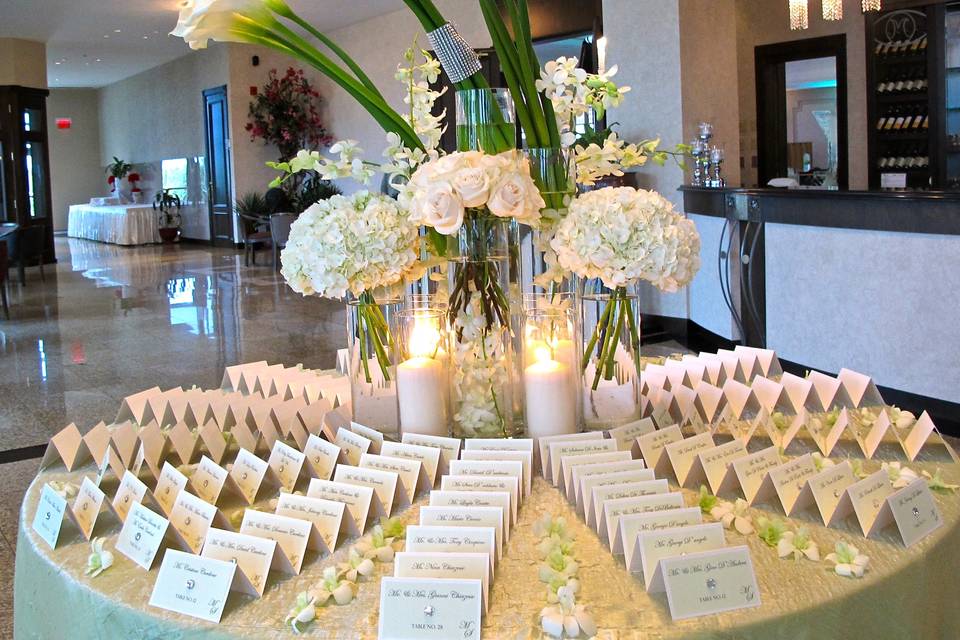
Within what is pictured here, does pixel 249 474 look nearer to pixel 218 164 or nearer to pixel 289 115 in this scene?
pixel 289 115

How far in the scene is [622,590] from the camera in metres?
1.27

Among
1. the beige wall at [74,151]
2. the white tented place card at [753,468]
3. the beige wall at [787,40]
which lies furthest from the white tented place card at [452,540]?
the beige wall at [74,151]

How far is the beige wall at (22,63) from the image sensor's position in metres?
16.1

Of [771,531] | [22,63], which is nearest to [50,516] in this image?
[771,531]

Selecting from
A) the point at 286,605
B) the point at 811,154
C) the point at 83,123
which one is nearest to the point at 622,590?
the point at 286,605

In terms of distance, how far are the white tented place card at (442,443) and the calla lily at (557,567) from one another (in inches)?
14.7

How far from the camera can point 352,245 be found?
1686 mm

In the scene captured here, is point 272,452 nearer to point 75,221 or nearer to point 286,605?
point 286,605

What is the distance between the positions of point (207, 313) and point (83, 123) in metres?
18.8

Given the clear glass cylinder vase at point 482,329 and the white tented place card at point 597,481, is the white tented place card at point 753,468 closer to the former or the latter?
the white tented place card at point 597,481

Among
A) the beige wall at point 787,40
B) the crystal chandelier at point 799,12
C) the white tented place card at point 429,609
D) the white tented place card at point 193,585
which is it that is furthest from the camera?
the beige wall at point 787,40

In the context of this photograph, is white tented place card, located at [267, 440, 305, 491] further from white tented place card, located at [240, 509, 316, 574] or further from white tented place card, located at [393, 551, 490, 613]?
white tented place card, located at [393, 551, 490, 613]

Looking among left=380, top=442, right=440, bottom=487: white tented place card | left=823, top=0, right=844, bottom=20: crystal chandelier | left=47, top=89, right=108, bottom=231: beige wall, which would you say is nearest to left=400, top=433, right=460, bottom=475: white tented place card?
left=380, top=442, right=440, bottom=487: white tented place card

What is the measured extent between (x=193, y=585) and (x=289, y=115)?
53.4 ft
